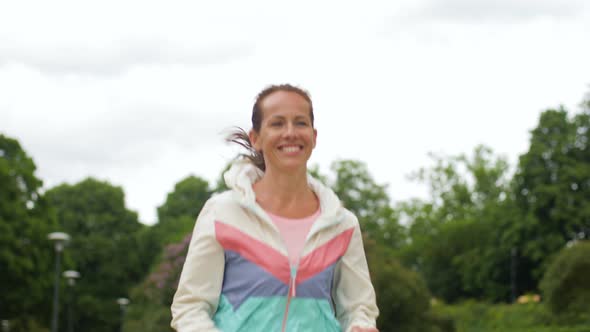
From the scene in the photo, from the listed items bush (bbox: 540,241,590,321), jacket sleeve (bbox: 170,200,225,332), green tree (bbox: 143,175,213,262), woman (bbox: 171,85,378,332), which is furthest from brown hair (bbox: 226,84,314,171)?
green tree (bbox: 143,175,213,262)

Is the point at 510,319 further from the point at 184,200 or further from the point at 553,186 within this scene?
the point at 184,200

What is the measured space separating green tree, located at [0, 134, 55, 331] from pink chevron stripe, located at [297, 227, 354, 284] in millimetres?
38090

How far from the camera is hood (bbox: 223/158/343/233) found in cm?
356

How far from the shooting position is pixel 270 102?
12.1ft

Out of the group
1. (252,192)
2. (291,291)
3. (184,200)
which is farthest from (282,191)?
(184,200)

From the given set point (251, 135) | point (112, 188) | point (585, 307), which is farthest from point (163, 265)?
point (251, 135)

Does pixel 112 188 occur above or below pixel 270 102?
above

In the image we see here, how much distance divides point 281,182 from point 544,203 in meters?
50.6

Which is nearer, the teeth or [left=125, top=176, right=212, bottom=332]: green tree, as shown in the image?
the teeth

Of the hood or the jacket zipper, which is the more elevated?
the hood

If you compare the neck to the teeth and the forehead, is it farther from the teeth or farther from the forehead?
the forehead

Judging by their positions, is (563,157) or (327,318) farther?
(563,157)

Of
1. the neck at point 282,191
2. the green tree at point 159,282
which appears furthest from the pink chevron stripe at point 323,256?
the green tree at point 159,282

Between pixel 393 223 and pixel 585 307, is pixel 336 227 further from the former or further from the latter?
pixel 393 223
